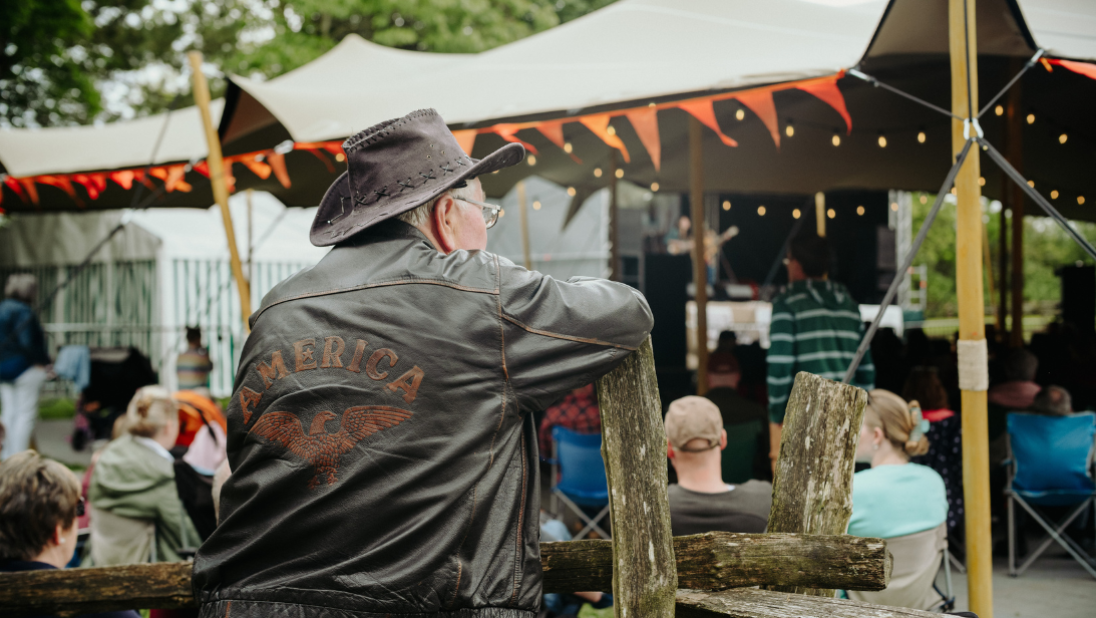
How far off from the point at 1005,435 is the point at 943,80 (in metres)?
2.14

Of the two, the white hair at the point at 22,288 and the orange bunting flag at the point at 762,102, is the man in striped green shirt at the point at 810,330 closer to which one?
the orange bunting flag at the point at 762,102

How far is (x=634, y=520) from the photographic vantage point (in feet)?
5.84

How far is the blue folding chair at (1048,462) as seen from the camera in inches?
166

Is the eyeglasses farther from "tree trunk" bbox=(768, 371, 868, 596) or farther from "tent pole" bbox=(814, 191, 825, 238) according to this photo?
"tent pole" bbox=(814, 191, 825, 238)

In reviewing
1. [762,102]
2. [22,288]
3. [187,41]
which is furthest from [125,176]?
[187,41]

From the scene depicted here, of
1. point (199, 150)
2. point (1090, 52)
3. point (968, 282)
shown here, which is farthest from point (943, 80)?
point (199, 150)

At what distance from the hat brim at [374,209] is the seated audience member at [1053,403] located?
389cm

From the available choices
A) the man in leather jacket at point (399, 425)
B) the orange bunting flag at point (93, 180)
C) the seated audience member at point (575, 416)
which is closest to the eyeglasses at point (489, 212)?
the man in leather jacket at point (399, 425)

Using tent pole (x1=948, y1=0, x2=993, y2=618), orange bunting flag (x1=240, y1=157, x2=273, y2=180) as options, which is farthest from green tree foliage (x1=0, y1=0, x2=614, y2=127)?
tent pole (x1=948, y1=0, x2=993, y2=618)

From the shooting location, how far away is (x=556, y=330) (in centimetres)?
146

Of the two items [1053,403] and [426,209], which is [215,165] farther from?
[1053,403]

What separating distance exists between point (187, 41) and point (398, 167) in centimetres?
1553

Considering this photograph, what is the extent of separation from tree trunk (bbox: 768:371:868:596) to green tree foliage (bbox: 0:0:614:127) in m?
12.7

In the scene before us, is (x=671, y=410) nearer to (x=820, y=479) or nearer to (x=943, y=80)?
(x=820, y=479)
